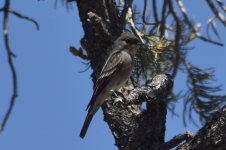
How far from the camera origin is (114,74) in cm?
654

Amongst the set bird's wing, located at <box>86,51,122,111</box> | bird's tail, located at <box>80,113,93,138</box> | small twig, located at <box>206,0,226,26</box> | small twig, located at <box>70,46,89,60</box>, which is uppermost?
bird's wing, located at <box>86,51,122,111</box>

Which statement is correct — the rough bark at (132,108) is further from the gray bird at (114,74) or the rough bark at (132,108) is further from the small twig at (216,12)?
the small twig at (216,12)

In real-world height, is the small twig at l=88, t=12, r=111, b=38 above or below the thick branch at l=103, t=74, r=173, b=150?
above

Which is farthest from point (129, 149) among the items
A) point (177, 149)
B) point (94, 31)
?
point (94, 31)

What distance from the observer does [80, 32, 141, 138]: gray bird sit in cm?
537

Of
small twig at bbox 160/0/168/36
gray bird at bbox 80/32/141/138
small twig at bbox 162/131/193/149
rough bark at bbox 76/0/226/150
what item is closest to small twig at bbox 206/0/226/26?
small twig at bbox 160/0/168/36

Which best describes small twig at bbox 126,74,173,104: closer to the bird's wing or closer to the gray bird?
the gray bird

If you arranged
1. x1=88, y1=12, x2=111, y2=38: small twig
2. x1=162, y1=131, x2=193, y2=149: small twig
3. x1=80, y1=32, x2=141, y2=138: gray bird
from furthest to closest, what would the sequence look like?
x1=80, y1=32, x2=141, y2=138: gray bird → x1=88, y1=12, x2=111, y2=38: small twig → x1=162, y1=131, x2=193, y2=149: small twig

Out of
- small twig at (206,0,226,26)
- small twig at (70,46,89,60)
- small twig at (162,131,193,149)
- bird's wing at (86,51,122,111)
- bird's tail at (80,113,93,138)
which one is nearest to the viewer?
small twig at (206,0,226,26)

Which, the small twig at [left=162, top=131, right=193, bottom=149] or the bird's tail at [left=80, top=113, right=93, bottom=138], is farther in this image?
the bird's tail at [left=80, top=113, right=93, bottom=138]

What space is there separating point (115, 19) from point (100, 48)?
295 millimetres

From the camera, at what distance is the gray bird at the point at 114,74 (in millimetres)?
5367

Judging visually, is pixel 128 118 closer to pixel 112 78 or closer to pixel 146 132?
pixel 146 132

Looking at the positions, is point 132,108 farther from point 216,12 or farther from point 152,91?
point 216,12
